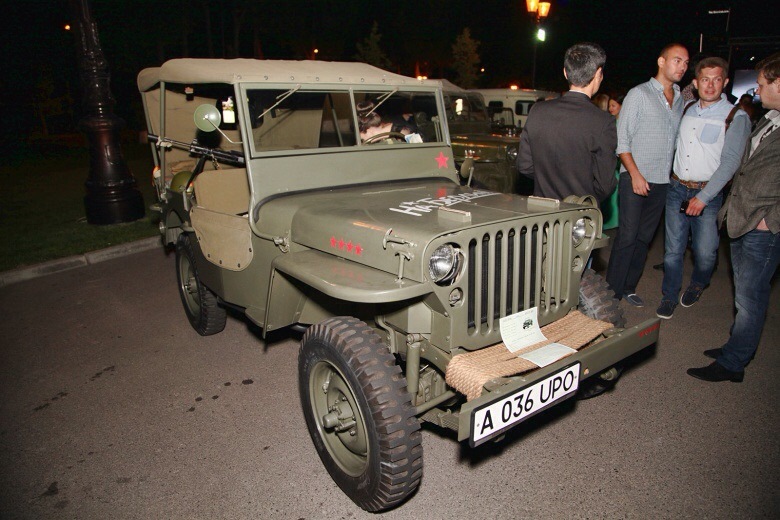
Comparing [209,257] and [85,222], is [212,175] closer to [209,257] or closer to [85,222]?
[209,257]

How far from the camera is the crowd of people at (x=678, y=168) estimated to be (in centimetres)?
324

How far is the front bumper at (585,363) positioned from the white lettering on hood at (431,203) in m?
0.96

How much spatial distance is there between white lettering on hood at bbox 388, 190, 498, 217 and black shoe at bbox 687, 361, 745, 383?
79.8 inches

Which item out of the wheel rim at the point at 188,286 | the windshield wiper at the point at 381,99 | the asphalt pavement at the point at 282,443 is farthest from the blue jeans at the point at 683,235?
the wheel rim at the point at 188,286

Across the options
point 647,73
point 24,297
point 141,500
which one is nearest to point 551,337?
point 141,500

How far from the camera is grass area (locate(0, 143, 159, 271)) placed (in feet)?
22.9

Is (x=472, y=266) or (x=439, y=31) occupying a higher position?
(x=439, y=31)

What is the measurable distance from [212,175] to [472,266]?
2.59 metres

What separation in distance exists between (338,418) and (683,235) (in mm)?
3545

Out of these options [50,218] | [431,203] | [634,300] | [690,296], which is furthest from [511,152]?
[50,218]

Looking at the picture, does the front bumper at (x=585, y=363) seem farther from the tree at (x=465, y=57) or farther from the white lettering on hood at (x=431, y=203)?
the tree at (x=465, y=57)

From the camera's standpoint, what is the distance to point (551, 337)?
8.90 feet

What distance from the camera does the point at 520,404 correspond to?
216 centimetres

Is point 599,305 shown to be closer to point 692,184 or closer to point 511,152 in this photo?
point 692,184
